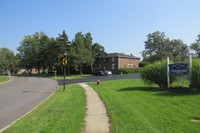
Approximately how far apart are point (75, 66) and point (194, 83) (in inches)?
2315

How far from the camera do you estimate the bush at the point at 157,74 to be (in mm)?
20469

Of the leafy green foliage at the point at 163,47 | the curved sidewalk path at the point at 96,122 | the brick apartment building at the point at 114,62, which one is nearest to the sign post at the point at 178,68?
the curved sidewalk path at the point at 96,122

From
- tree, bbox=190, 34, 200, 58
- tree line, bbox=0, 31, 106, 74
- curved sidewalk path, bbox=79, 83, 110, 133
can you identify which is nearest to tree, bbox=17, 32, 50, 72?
tree line, bbox=0, 31, 106, 74

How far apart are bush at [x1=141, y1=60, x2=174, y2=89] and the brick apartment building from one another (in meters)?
60.7

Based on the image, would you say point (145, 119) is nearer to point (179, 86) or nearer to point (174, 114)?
point (174, 114)

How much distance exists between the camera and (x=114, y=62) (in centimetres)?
8469

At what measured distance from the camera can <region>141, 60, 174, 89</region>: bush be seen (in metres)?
20.5

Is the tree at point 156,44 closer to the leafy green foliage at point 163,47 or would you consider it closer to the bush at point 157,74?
the leafy green foliage at point 163,47

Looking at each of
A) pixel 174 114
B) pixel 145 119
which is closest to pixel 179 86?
pixel 174 114

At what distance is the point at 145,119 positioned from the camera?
9.30 m

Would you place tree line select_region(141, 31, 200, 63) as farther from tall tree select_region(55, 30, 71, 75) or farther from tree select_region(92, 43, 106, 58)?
tall tree select_region(55, 30, 71, 75)

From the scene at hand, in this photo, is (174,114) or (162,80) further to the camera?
(162,80)

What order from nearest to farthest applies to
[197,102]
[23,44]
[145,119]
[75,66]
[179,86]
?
[145,119], [197,102], [179,86], [75,66], [23,44]

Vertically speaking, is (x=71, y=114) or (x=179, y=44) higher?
(x=179, y=44)
